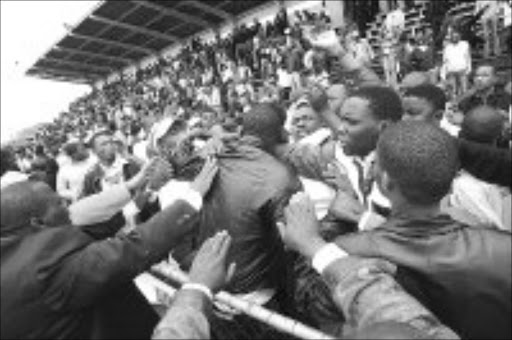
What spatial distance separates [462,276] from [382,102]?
5.75ft

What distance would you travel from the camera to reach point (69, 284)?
82.7 inches

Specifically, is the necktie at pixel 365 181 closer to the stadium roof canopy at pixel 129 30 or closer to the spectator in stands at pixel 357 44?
the spectator in stands at pixel 357 44

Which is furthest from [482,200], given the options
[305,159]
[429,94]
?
[429,94]

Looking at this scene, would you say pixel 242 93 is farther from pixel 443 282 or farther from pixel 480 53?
pixel 443 282

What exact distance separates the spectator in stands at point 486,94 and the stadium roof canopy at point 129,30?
15804 mm

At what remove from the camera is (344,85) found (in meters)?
5.06

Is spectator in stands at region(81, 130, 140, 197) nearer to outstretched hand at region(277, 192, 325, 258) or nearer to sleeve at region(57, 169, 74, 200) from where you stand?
sleeve at region(57, 169, 74, 200)

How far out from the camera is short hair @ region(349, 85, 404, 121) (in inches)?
138

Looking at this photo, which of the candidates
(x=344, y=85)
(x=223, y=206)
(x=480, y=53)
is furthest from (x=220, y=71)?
(x=223, y=206)

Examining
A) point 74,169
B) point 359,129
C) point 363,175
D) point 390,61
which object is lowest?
point 74,169

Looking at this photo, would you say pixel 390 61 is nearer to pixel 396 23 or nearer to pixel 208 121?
pixel 396 23

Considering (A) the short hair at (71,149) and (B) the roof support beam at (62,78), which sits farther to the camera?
(B) the roof support beam at (62,78)

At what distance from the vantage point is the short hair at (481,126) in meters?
4.01

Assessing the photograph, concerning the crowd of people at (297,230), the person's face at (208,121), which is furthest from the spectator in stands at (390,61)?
the crowd of people at (297,230)
